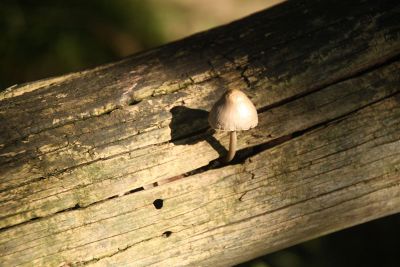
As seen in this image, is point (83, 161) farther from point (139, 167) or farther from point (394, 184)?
point (394, 184)

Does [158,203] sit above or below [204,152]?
below

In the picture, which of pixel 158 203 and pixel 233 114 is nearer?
pixel 233 114

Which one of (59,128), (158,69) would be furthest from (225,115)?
(59,128)

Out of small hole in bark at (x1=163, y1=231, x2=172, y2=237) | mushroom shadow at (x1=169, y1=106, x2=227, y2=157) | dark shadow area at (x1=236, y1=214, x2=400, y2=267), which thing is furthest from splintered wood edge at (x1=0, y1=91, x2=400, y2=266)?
dark shadow area at (x1=236, y1=214, x2=400, y2=267)

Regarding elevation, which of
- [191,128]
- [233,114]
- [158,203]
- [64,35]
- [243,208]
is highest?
[64,35]

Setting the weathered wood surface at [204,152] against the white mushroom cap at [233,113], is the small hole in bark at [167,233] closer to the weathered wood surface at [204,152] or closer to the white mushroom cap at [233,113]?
the weathered wood surface at [204,152]

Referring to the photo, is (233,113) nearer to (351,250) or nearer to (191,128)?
(191,128)

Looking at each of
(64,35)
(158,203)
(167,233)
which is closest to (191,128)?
(158,203)
